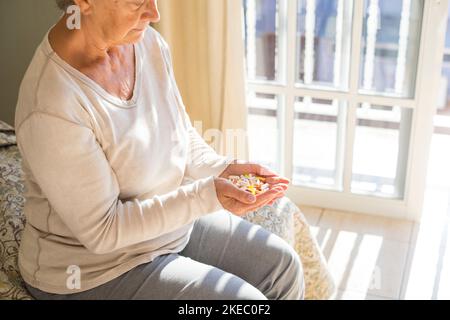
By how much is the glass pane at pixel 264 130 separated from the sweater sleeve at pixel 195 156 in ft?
3.27

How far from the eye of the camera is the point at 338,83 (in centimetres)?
259

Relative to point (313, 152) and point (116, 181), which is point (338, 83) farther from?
point (116, 181)

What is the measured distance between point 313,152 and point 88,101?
1.53 m

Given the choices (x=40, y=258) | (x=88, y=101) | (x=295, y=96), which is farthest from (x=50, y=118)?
(x=295, y=96)

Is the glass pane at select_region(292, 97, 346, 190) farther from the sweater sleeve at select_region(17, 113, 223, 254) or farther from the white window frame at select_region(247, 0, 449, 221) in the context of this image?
the sweater sleeve at select_region(17, 113, 223, 254)

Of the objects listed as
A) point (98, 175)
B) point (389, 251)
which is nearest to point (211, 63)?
point (389, 251)

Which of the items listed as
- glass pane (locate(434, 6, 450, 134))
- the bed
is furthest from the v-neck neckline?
glass pane (locate(434, 6, 450, 134))

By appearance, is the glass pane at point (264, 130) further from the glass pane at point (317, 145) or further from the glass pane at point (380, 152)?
the glass pane at point (380, 152)

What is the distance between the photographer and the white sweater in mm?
1352

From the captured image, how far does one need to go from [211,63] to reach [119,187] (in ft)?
3.41

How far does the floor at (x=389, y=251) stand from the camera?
228 centimetres

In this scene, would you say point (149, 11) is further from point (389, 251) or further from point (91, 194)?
point (389, 251)

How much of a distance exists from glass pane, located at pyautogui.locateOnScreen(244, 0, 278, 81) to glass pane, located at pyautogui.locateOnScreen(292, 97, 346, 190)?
0.18 metres

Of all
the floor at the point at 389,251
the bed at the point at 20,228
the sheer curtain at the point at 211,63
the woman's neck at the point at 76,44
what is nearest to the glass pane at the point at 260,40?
the sheer curtain at the point at 211,63
